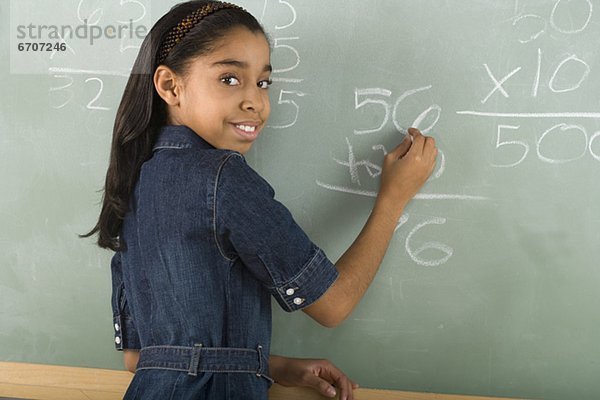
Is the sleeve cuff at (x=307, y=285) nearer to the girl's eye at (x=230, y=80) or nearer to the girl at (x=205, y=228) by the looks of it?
the girl at (x=205, y=228)

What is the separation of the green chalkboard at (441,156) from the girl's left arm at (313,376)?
59 mm

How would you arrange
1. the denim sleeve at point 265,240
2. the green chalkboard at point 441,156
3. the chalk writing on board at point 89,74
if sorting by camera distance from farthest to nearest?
the chalk writing on board at point 89,74, the green chalkboard at point 441,156, the denim sleeve at point 265,240

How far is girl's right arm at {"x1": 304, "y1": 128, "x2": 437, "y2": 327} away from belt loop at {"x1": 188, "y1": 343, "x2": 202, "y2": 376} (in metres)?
0.16

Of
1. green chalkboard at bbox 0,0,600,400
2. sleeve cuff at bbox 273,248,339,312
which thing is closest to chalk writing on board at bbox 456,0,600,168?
green chalkboard at bbox 0,0,600,400

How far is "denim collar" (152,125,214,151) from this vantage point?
1.05m

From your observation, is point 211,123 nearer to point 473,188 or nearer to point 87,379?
point 473,188

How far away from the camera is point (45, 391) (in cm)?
143

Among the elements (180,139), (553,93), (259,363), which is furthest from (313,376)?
(553,93)

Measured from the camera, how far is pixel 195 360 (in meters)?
1.01

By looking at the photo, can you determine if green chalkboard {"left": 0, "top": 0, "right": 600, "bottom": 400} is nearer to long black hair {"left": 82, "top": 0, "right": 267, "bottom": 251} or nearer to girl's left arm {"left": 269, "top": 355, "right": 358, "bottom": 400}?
girl's left arm {"left": 269, "top": 355, "right": 358, "bottom": 400}

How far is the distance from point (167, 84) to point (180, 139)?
8cm

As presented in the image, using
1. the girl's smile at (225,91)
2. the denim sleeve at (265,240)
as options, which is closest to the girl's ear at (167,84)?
the girl's smile at (225,91)

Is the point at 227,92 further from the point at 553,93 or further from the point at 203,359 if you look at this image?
the point at 553,93

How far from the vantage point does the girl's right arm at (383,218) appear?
3.56 feet
